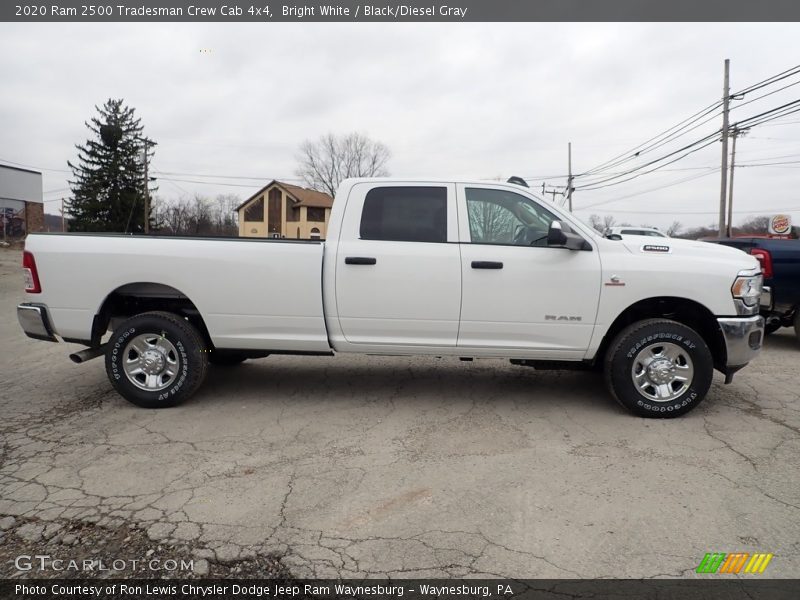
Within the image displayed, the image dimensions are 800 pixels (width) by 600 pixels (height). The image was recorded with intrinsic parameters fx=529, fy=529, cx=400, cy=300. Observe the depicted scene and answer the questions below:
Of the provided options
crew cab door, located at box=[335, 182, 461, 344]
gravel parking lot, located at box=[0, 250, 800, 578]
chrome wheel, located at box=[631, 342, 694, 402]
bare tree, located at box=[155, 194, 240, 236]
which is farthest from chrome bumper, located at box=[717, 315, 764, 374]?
bare tree, located at box=[155, 194, 240, 236]

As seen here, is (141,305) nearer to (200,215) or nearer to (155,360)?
(155,360)

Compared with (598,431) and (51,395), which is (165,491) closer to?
(51,395)

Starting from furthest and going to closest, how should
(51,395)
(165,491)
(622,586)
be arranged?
(51,395) < (165,491) < (622,586)

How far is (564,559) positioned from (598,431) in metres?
1.83

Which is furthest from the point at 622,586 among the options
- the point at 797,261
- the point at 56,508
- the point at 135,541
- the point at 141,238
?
the point at 797,261

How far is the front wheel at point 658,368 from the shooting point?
4.40 metres

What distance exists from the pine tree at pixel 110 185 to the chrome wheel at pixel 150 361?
42.6 meters

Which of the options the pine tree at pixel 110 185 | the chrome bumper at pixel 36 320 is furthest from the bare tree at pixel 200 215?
the chrome bumper at pixel 36 320

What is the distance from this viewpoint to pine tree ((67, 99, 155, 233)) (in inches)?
1708

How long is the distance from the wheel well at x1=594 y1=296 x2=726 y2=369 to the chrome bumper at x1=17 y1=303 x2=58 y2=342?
486 centimetres

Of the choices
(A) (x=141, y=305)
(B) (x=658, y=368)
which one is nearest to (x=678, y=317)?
(B) (x=658, y=368)

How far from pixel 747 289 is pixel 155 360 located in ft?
16.7

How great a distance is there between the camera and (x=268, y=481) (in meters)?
3.37

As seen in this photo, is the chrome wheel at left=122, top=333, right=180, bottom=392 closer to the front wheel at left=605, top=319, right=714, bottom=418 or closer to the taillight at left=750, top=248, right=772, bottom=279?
the front wheel at left=605, top=319, right=714, bottom=418
